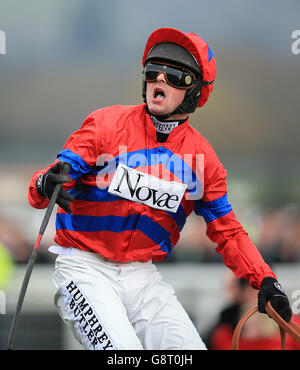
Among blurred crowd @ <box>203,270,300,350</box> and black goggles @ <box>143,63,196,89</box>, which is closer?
black goggles @ <box>143,63,196,89</box>

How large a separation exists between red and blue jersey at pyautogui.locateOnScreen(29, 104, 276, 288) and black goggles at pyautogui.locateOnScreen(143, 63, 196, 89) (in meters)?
0.19

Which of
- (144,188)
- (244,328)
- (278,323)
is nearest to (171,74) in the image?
(144,188)

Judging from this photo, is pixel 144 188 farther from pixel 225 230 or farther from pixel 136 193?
pixel 225 230

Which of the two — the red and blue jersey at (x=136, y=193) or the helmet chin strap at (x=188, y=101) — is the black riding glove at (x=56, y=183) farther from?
the helmet chin strap at (x=188, y=101)

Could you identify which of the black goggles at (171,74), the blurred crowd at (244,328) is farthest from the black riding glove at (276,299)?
the blurred crowd at (244,328)

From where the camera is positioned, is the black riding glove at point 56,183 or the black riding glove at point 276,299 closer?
the black riding glove at point 56,183

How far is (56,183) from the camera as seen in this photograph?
268cm

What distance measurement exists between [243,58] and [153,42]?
4.87 m

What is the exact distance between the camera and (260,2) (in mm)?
7824

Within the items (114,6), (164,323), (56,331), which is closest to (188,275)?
(56,331)

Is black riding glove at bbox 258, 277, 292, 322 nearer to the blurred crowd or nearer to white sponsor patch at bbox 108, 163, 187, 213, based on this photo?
white sponsor patch at bbox 108, 163, 187, 213

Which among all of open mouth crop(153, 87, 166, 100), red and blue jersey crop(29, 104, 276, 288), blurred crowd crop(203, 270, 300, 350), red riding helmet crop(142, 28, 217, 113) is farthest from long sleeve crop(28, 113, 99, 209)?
blurred crowd crop(203, 270, 300, 350)

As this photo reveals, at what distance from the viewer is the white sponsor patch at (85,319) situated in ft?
8.81

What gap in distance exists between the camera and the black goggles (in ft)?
9.64
